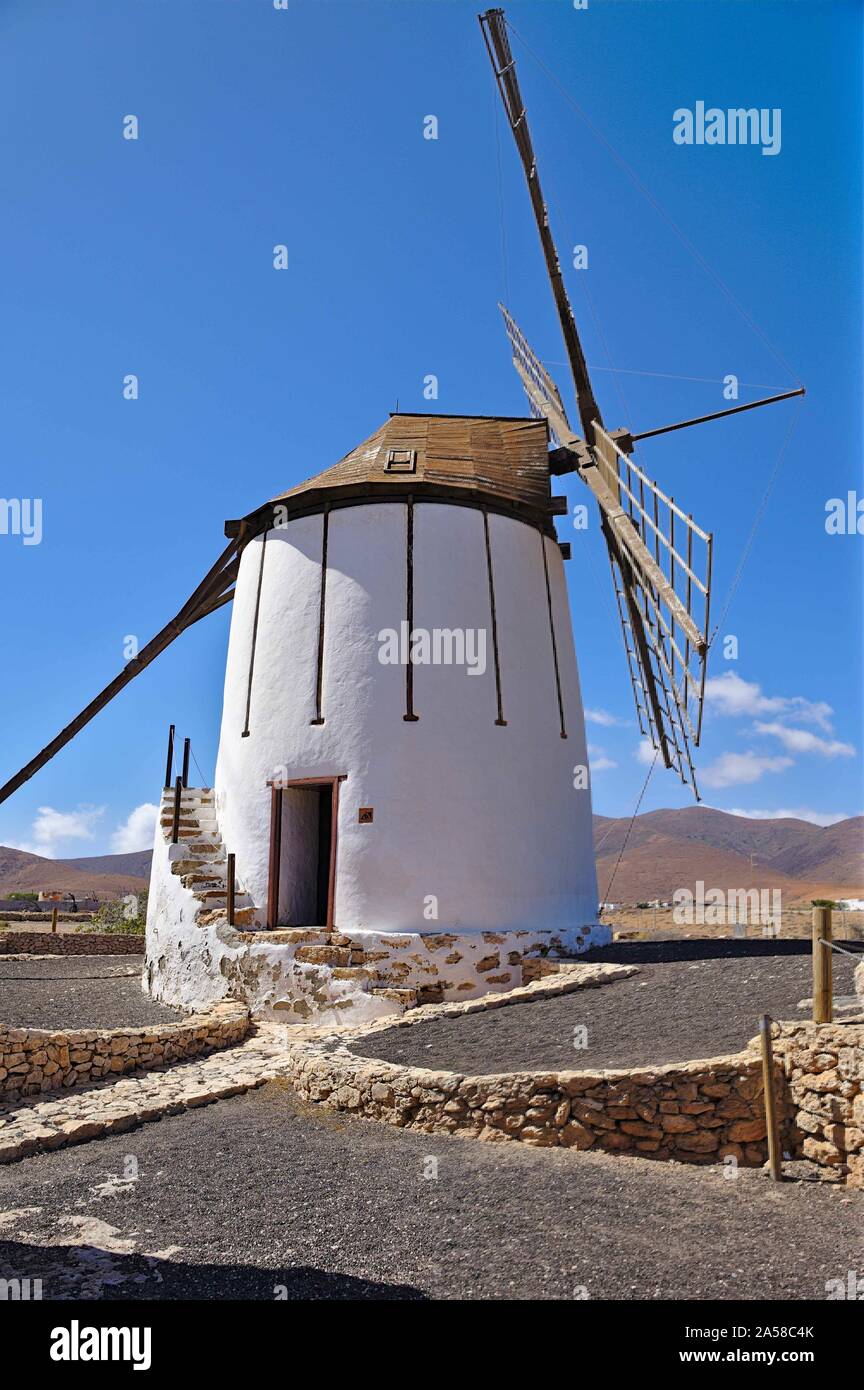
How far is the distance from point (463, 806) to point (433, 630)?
8.60 feet

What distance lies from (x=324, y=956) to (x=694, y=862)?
66.8 m

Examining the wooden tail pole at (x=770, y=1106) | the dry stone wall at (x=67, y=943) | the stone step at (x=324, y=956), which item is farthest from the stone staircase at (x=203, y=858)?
the dry stone wall at (x=67, y=943)

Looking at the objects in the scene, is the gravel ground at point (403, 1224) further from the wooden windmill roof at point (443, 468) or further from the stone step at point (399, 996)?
the wooden windmill roof at point (443, 468)

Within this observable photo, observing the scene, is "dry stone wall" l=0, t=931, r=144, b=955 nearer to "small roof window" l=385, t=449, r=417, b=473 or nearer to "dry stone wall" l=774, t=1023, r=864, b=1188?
"small roof window" l=385, t=449, r=417, b=473

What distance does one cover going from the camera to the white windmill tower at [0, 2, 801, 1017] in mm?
12305

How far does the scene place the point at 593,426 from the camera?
640 inches

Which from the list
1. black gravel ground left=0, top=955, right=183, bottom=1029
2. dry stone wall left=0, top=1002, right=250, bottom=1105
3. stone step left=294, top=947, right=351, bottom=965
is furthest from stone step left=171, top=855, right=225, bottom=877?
dry stone wall left=0, top=1002, right=250, bottom=1105

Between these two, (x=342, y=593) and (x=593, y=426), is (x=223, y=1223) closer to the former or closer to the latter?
(x=342, y=593)

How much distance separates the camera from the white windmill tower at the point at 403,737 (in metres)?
12.3

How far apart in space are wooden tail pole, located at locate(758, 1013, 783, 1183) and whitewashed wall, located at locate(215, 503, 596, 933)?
636 centimetres

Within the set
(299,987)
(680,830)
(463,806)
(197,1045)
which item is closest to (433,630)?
(463,806)

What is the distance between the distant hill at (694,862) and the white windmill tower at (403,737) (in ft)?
→ 146
